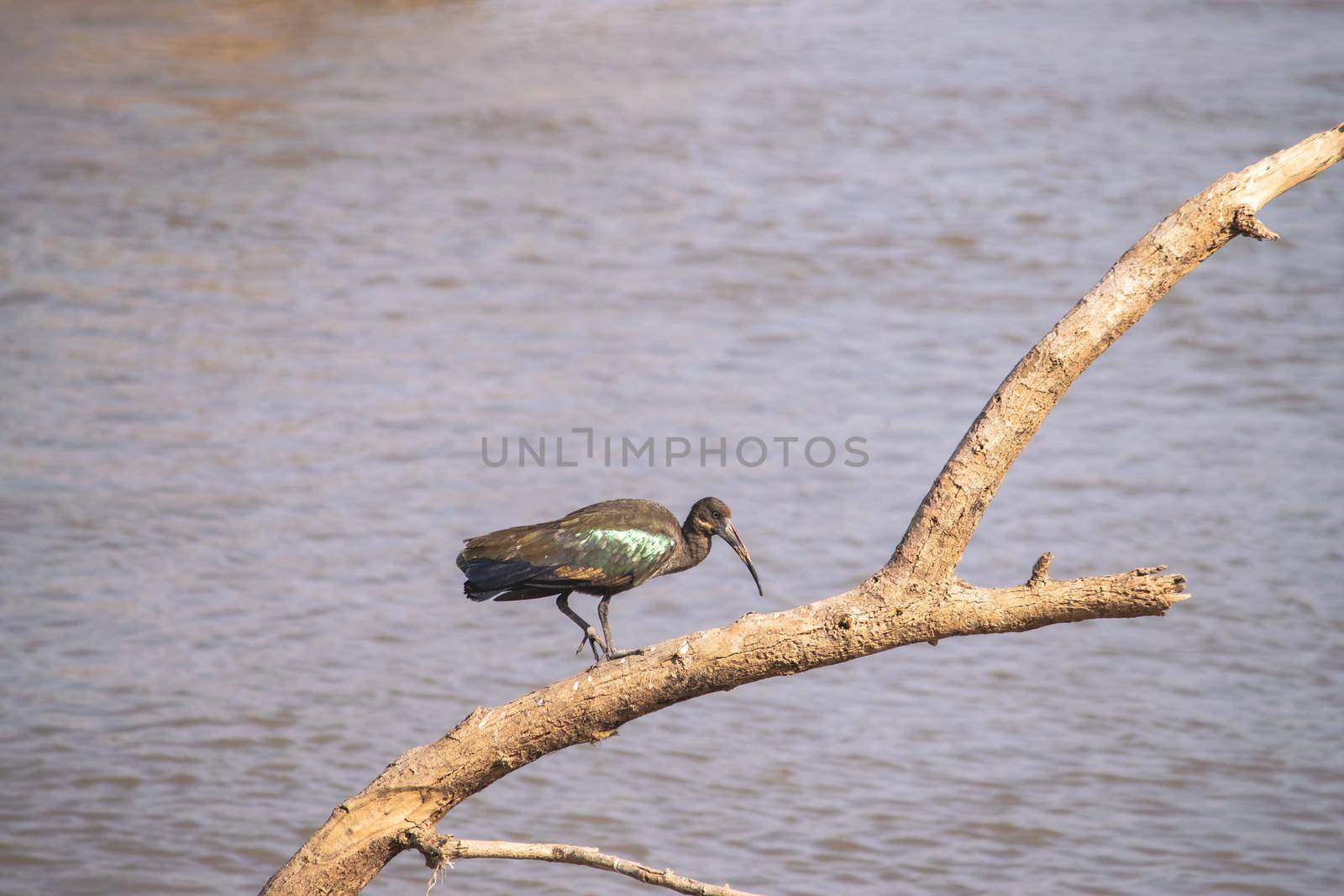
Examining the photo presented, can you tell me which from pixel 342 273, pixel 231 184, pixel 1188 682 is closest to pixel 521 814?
pixel 1188 682

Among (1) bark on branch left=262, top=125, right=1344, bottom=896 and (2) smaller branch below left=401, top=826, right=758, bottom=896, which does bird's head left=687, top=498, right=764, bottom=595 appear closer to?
(1) bark on branch left=262, top=125, right=1344, bottom=896

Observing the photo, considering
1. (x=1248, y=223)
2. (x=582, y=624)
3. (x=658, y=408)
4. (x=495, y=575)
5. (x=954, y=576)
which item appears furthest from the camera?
(x=658, y=408)

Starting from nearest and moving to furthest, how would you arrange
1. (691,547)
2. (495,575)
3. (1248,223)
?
(1248,223) → (495,575) → (691,547)

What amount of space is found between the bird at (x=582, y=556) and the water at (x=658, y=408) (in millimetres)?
2922

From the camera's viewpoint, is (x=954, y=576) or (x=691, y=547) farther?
(x=691, y=547)

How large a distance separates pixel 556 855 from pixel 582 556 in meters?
0.94

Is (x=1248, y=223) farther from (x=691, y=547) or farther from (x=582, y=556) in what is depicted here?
(x=582, y=556)

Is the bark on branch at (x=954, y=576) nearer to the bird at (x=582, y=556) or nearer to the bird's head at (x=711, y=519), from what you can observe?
the bird at (x=582, y=556)

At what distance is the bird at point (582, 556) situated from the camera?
4434 millimetres

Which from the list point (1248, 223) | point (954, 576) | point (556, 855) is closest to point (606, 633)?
point (556, 855)

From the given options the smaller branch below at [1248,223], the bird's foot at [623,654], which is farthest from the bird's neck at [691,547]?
the smaller branch below at [1248,223]

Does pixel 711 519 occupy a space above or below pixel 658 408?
above

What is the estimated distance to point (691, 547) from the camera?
4953 mm

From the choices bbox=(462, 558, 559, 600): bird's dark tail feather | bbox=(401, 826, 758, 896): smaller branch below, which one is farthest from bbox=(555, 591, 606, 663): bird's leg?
bbox=(401, 826, 758, 896): smaller branch below
